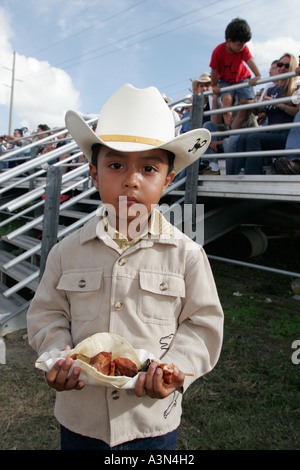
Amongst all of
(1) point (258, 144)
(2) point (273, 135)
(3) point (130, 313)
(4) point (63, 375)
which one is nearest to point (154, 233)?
(3) point (130, 313)

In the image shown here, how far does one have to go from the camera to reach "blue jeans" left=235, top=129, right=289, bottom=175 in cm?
411

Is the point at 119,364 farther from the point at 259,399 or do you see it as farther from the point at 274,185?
the point at 274,185

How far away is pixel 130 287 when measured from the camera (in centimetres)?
138

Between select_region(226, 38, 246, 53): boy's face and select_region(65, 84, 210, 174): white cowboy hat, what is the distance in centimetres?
387

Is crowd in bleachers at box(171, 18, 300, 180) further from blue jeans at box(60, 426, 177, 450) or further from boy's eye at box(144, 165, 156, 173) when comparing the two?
blue jeans at box(60, 426, 177, 450)

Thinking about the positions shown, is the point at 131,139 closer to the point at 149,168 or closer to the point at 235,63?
the point at 149,168

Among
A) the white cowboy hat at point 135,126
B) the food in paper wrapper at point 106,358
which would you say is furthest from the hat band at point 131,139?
the food in paper wrapper at point 106,358

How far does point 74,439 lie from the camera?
1.38 meters

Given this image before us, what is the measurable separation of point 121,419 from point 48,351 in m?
0.36

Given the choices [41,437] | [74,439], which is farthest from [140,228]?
[41,437]

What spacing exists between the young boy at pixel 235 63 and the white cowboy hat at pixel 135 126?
138 inches

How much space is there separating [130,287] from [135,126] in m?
0.61

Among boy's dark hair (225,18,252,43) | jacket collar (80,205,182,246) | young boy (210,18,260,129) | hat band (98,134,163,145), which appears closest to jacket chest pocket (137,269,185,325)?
jacket collar (80,205,182,246)

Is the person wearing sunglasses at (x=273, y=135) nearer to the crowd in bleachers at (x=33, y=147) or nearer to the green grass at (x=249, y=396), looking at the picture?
the green grass at (x=249, y=396)
